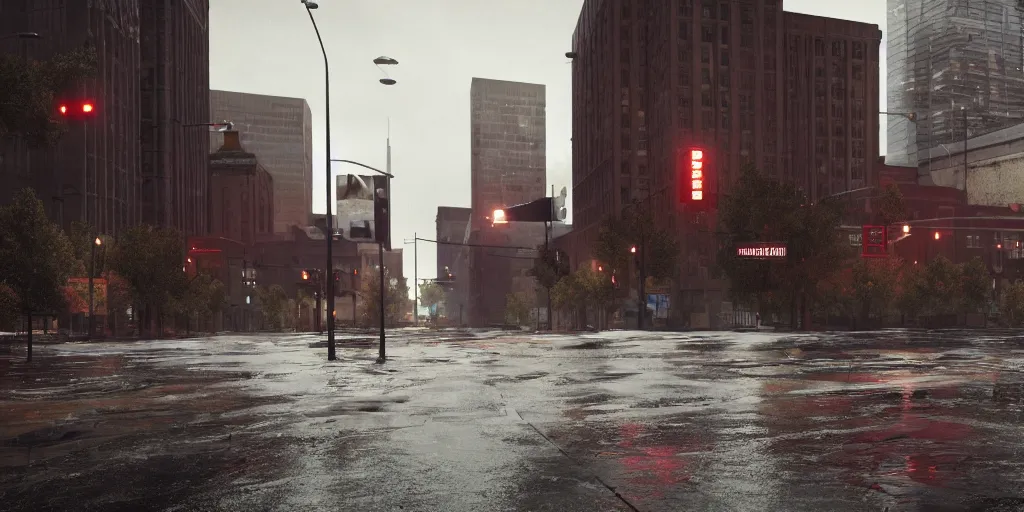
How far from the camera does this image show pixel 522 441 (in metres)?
11.0

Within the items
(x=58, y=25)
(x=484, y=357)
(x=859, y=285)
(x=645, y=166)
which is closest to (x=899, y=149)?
(x=645, y=166)

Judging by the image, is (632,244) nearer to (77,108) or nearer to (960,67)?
(77,108)

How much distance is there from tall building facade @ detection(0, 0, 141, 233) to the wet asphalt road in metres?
66.0

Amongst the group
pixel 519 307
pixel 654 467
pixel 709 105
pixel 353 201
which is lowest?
pixel 519 307

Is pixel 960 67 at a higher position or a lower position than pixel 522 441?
higher

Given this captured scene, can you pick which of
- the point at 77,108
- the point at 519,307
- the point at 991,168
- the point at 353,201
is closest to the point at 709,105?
the point at 519,307

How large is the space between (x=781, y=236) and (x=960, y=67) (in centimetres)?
13295

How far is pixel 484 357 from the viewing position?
31.3 meters

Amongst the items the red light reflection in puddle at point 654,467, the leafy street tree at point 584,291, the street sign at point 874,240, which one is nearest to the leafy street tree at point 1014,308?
the leafy street tree at point 584,291

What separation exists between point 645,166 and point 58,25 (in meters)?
71.9

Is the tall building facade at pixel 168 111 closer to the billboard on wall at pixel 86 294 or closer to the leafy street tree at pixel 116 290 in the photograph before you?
the leafy street tree at pixel 116 290

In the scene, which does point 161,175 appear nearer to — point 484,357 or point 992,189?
point 484,357

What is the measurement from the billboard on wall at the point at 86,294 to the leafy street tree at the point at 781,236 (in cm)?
4467

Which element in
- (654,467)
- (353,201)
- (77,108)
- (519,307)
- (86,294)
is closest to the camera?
(654,467)
